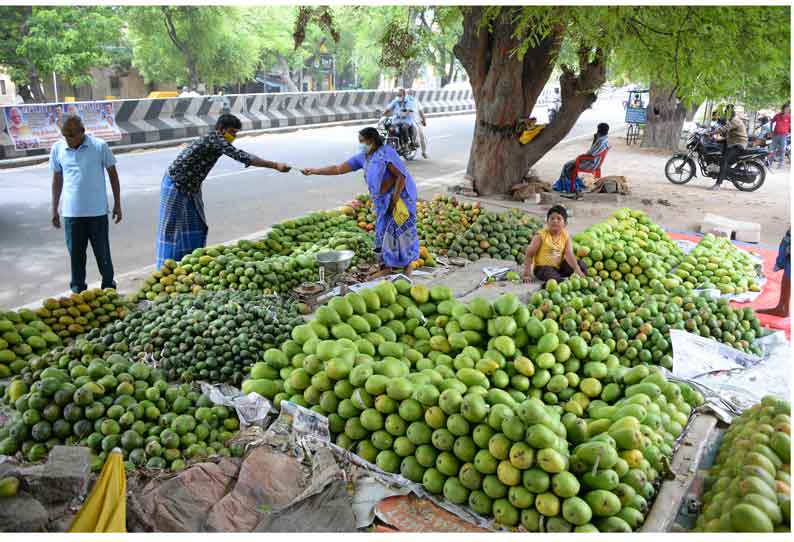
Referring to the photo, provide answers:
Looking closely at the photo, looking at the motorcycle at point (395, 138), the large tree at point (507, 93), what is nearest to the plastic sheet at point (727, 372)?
the large tree at point (507, 93)

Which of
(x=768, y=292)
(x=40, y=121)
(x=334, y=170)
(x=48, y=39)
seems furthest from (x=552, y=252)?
(x=48, y=39)

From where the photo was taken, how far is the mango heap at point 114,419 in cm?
325

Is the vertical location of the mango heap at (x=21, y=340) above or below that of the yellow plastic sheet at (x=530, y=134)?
below

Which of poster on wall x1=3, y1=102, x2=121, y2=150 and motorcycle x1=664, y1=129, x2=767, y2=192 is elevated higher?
poster on wall x1=3, y1=102, x2=121, y2=150

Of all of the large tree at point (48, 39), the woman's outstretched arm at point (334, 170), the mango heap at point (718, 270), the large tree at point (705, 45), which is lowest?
the mango heap at point (718, 270)

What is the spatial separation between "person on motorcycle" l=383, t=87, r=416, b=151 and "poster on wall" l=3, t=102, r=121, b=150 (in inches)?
256

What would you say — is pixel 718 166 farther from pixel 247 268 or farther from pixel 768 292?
pixel 247 268

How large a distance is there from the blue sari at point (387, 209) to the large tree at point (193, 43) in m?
18.3

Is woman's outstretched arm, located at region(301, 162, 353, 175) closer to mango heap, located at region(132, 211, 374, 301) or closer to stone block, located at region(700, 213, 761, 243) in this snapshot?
mango heap, located at region(132, 211, 374, 301)

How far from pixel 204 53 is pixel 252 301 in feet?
68.8

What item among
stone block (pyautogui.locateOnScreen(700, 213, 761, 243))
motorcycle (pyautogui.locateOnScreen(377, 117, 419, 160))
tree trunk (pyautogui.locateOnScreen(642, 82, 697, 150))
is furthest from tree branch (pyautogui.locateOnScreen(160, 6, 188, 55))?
stone block (pyautogui.locateOnScreen(700, 213, 761, 243))

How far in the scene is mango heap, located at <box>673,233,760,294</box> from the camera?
6656 millimetres

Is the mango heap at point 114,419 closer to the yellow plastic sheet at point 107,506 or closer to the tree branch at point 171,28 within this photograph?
the yellow plastic sheet at point 107,506
